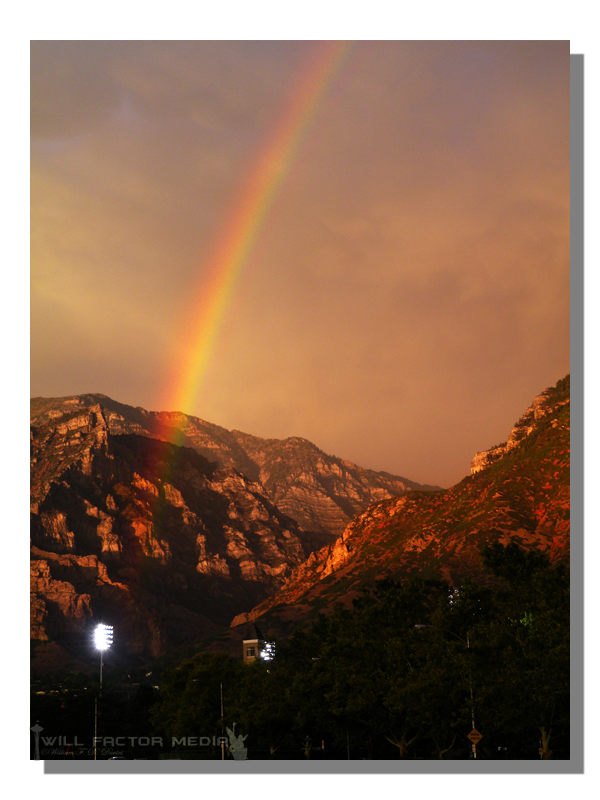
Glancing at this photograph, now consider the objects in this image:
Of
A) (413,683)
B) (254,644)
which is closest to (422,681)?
(413,683)

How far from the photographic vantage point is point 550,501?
644 feet

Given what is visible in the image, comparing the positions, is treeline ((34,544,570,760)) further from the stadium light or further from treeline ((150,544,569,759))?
the stadium light

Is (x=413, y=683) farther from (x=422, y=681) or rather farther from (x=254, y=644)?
(x=254, y=644)

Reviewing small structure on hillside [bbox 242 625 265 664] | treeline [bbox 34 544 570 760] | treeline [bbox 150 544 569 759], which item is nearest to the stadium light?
treeline [bbox 34 544 570 760]

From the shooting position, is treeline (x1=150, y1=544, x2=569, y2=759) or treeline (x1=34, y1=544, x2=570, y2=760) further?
treeline (x1=34, y1=544, x2=570, y2=760)

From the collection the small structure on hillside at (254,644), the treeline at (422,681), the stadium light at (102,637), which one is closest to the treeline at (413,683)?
the treeline at (422,681)

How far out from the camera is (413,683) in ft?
228

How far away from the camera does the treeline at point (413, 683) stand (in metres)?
65.2

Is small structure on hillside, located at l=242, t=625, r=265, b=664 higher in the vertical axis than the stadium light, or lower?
lower

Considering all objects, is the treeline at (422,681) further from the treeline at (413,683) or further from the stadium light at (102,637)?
the stadium light at (102,637)

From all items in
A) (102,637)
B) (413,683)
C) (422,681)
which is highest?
(422,681)

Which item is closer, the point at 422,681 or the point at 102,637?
the point at 422,681

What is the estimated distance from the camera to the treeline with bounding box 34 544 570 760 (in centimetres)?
6519
